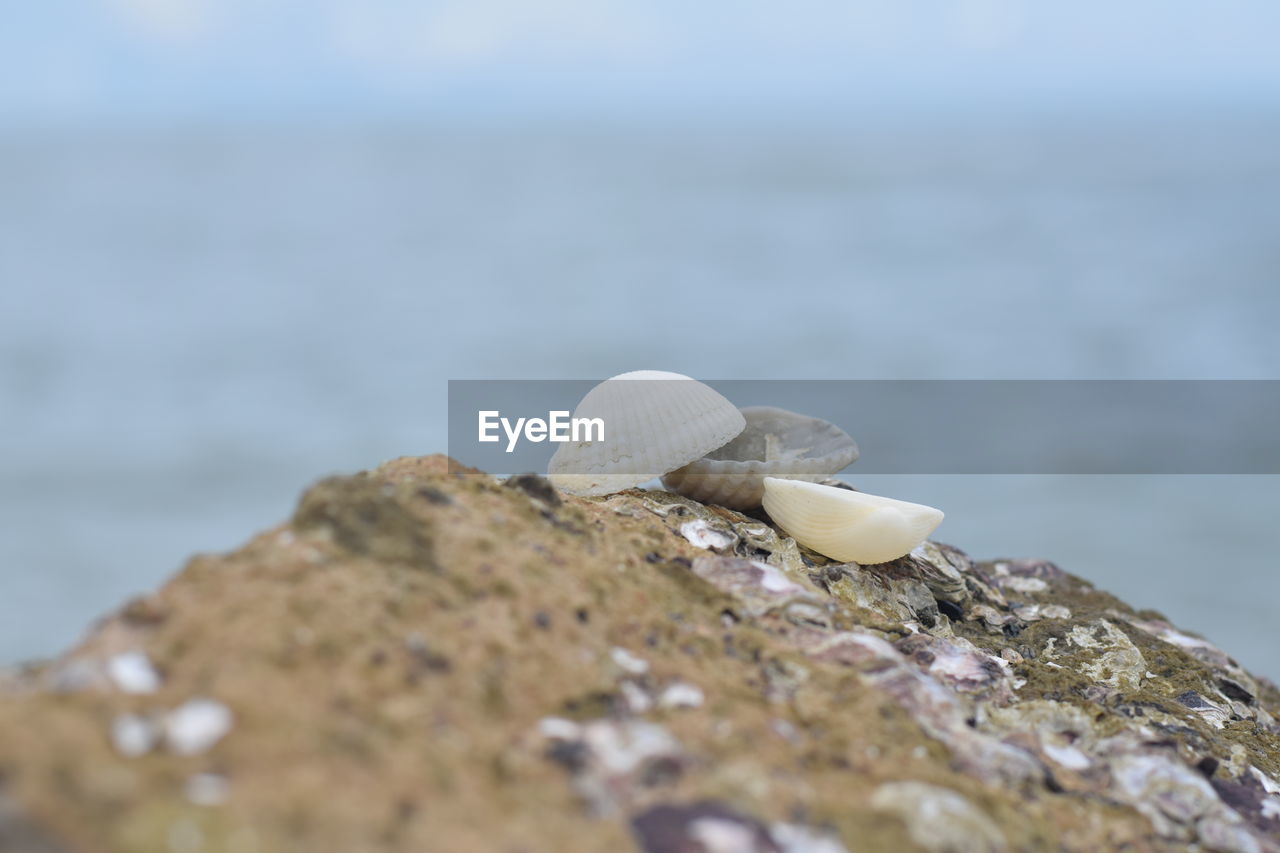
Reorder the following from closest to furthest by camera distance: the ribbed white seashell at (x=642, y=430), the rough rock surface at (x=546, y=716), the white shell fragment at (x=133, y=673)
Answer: the rough rock surface at (x=546, y=716)
the white shell fragment at (x=133, y=673)
the ribbed white seashell at (x=642, y=430)

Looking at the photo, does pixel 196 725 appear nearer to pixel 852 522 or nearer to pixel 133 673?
pixel 133 673

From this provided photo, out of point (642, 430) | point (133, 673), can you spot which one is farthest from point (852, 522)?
point (133, 673)

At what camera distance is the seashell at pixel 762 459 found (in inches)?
140

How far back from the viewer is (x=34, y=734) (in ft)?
4.86

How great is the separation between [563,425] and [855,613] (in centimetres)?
131

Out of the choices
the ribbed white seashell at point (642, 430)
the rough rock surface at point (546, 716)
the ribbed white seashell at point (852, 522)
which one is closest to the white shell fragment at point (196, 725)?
the rough rock surface at point (546, 716)

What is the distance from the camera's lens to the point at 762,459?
3.96 meters

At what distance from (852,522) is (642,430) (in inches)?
28.0

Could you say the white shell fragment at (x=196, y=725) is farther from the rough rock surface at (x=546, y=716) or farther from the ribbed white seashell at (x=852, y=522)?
the ribbed white seashell at (x=852, y=522)

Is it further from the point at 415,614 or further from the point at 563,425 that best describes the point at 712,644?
the point at 563,425

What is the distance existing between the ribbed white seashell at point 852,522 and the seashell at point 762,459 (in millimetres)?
186

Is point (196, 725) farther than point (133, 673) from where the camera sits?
No

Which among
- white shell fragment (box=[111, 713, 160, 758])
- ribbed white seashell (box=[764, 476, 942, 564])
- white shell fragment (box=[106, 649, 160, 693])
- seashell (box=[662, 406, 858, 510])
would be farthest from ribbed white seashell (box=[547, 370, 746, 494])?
white shell fragment (box=[111, 713, 160, 758])

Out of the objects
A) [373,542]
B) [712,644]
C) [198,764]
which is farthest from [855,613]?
[198,764]
